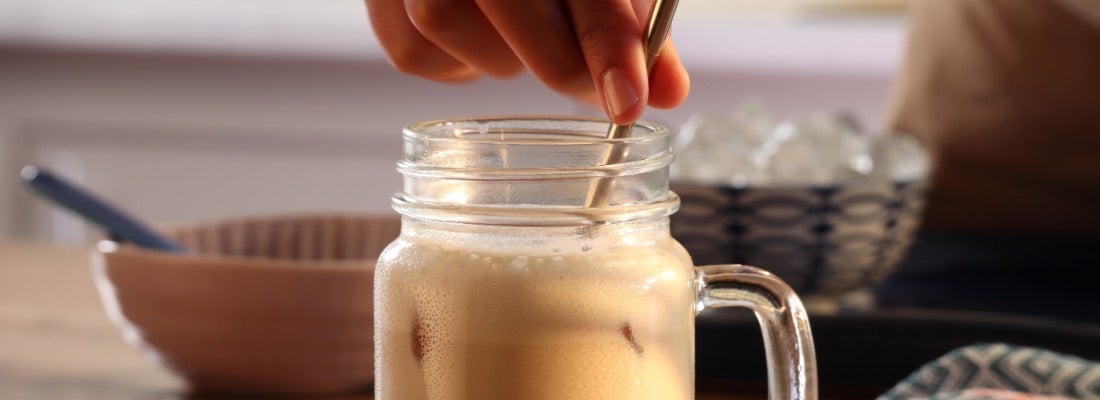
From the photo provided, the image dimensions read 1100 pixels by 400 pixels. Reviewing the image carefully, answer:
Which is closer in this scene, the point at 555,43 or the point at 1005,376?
the point at 555,43

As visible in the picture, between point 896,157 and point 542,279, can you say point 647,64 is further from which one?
point 896,157

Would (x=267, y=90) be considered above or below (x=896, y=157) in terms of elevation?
below

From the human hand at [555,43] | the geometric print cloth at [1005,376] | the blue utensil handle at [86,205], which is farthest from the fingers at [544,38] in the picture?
the blue utensil handle at [86,205]

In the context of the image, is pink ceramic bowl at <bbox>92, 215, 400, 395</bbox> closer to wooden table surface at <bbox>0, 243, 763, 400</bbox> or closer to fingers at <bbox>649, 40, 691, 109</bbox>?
wooden table surface at <bbox>0, 243, 763, 400</bbox>

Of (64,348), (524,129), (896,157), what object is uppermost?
(524,129)

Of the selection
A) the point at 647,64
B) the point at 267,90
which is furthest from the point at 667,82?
the point at 267,90

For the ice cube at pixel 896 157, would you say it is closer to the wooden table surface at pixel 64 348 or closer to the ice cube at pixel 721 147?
the ice cube at pixel 721 147
